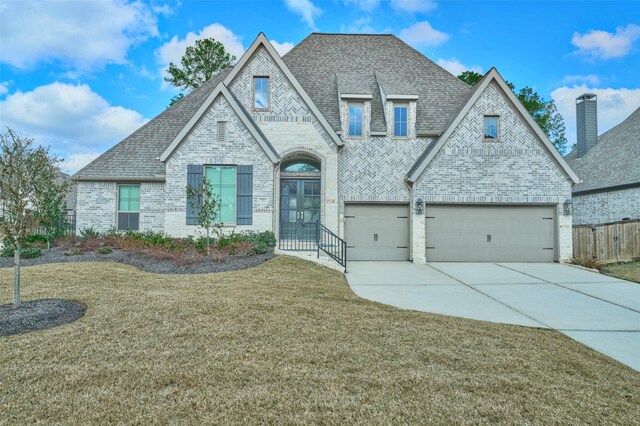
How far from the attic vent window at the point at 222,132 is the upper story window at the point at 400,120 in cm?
679

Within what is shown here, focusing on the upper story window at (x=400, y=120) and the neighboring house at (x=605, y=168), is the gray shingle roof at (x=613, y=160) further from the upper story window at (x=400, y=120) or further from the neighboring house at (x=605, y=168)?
the upper story window at (x=400, y=120)

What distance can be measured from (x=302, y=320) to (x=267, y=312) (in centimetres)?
67

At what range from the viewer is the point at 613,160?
18.2 metres

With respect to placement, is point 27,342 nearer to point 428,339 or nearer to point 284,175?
point 428,339

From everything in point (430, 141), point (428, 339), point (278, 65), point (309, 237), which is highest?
point (278, 65)

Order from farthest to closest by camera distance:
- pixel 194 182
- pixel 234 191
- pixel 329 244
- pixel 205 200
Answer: pixel 329 244, pixel 234 191, pixel 194 182, pixel 205 200

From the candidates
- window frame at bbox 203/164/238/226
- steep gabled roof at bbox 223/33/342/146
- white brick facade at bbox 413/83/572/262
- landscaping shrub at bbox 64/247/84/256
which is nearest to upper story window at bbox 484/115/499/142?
white brick facade at bbox 413/83/572/262

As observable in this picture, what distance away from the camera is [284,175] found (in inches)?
539

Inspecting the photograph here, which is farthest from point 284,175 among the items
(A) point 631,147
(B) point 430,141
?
(A) point 631,147

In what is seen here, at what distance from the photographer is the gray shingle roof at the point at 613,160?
54.4 ft

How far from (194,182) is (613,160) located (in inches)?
822

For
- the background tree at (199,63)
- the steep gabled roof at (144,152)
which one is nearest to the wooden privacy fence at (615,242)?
the steep gabled roof at (144,152)

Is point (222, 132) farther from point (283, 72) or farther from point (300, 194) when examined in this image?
point (300, 194)

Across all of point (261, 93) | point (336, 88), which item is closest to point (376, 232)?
point (336, 88)
